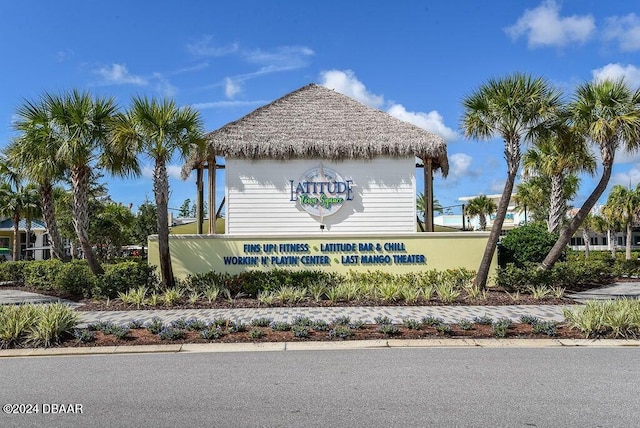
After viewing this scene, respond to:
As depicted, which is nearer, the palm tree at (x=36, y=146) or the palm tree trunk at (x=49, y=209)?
the palm tree at (x=36, y=146)

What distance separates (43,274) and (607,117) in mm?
18673

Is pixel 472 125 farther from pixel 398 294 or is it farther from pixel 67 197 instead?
pixel 67 197

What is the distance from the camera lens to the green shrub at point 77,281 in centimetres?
1540

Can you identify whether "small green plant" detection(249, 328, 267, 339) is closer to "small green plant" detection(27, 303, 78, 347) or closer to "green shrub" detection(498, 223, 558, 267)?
"small green plant" detection(27, 303, 78, 347)

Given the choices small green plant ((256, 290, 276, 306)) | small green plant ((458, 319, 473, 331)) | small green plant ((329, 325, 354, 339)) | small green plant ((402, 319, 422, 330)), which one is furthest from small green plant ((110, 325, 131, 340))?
small green plant ((458, 319, 473, 331))

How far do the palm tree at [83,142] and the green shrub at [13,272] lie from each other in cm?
863

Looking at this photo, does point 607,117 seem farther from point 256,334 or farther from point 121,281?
point 121,281

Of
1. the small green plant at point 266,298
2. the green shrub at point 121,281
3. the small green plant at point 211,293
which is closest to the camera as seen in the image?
the small green plant at point 266,298

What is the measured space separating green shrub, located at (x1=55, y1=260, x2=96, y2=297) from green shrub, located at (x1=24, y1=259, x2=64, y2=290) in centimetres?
175

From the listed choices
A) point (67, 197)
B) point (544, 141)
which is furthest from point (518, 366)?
point (67, 197)

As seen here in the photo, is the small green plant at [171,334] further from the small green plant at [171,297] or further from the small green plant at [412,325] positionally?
the small green plant at [412,325]

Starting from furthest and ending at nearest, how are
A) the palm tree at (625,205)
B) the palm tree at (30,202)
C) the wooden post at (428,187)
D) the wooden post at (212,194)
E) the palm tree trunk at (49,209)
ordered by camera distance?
1. the palm tree at (625,205)
2. the palm tree at (30,202)
3. the palm tree trunk at (49,209)
4. the wooden post at (428,187)
5. the wooden post at (212,194)

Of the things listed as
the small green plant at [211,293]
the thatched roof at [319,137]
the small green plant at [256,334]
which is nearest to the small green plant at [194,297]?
the small green plant at [211,293]

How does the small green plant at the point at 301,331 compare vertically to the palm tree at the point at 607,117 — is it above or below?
below
